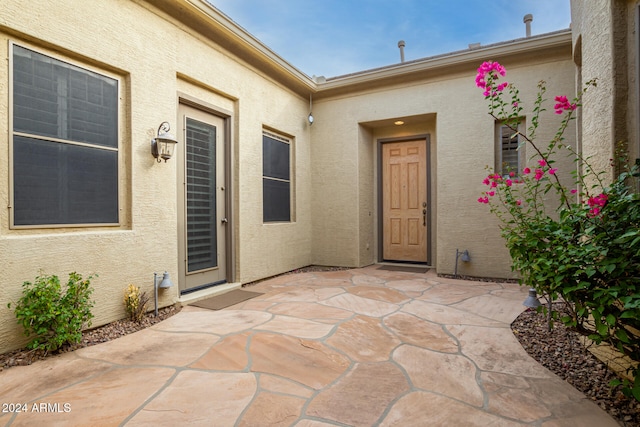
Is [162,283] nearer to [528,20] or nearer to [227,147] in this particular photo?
[227,147]

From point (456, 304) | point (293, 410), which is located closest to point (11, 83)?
point (293, 410)

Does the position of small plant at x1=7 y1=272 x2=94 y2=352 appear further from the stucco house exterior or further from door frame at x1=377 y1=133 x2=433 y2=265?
door frame at x1=377 y1=133 x2=433 y2=265

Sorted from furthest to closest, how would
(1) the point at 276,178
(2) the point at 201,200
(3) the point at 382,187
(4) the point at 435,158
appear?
(3) the point at 382,187 → (4) the point at 435,158 → (1) the point at 276,178 → (2) the point at 201,200

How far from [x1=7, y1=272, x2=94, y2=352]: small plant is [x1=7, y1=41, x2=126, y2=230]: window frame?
46cm

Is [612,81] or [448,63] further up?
[448,63]

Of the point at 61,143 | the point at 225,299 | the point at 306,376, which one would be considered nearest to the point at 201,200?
the point at 225,299

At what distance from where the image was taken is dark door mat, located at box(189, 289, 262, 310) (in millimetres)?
3494

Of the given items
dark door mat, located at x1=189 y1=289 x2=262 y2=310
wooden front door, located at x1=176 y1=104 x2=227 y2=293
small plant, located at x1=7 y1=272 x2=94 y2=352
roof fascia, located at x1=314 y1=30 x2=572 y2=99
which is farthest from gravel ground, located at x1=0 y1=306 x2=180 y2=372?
roof fascia, located at x1=314 y1=30 x2=572 y2=99

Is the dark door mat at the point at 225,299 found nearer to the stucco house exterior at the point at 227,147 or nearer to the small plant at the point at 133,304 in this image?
the stucco house exterior at the point at 227,147

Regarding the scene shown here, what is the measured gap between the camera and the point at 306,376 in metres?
1.98

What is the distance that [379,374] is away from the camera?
6.61 ft

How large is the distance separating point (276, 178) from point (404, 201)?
238cm

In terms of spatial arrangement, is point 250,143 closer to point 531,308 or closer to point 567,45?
point 531,308

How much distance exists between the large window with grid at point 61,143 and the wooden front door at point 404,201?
4410 millimetres
